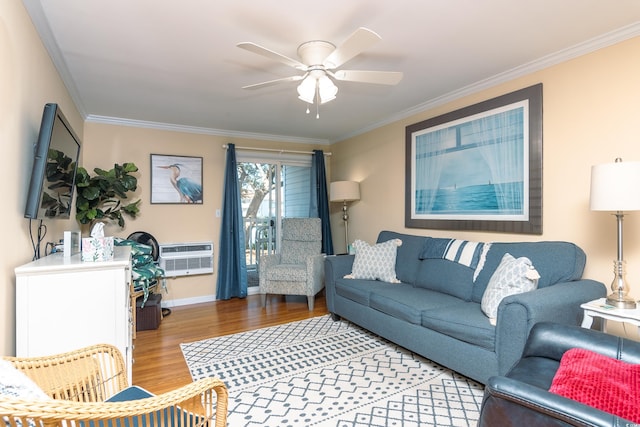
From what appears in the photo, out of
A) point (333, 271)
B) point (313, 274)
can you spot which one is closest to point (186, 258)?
point (313, 274)

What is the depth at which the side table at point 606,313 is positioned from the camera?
182 cm

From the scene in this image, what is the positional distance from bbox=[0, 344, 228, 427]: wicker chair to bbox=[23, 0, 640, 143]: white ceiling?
188 centimetres

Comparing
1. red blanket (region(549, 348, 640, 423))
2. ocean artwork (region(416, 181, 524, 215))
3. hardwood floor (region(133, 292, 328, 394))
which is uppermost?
ocean artwork (region(416, 181, 524, 215))

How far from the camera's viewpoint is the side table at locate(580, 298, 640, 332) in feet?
5.98

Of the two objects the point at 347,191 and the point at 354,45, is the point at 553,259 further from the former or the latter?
the point at 347,191

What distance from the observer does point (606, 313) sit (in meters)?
1.91

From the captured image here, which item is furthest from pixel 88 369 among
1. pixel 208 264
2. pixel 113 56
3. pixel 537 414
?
pixel 208 264

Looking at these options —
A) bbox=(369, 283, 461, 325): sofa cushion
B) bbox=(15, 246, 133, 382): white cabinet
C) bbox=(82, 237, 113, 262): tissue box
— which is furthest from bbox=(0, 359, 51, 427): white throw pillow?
bbox=(369, 283, 461, 325): sofa cushion

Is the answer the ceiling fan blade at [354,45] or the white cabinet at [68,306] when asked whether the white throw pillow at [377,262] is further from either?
the white cabinet at [68,306]

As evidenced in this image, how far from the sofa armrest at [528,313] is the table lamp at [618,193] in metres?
0.19

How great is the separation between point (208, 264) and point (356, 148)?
267cm

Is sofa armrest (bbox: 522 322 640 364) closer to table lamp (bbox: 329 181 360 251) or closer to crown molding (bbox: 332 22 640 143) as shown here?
crown molding (bbox: 332 22 640 143)

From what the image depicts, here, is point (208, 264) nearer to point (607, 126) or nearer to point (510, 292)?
point (510, 292)

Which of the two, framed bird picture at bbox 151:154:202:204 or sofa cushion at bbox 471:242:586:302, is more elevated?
framed bird picture at bbox 151:154:202:204
